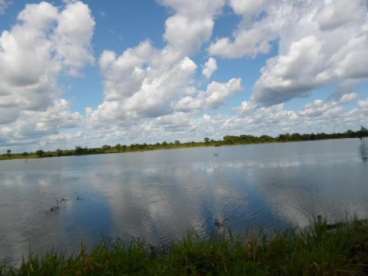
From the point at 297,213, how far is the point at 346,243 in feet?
38.6

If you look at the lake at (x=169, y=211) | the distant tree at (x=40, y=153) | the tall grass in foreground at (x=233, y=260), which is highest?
the distant tree at (x=40, y=153)

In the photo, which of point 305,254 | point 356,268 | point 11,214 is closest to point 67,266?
point 305,254

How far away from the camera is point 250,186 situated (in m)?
30.7

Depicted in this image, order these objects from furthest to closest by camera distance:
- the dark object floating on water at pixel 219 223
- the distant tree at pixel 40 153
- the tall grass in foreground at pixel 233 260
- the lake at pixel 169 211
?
the distant tree at pixel 40 153
the dark object floating on water at pixel 219 223
the lake at pixel 169 211
the tall grass in foreground at pixel 233 260

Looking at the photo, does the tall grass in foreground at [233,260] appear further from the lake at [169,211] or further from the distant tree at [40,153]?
the distant tree at [40,153]

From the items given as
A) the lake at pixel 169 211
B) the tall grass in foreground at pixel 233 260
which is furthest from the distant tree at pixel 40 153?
the tall grass in foreground at pixel 233 260

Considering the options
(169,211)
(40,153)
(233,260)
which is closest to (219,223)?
(169,211)

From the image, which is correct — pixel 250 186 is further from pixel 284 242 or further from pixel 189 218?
pixel 284 242

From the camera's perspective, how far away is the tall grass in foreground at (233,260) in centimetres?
627

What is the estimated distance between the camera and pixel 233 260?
280 inches

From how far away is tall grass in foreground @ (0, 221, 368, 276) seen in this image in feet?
20.6

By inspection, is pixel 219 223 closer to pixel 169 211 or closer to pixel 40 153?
pixel 169 211

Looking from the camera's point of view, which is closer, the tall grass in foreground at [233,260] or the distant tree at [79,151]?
the tall grass in foreground at [233,260]

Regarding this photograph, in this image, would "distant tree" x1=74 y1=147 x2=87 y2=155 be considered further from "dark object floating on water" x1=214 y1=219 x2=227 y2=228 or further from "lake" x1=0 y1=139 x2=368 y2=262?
Result: "dark object floating on water" x1=214 y1=219 x2=227 y2=228
